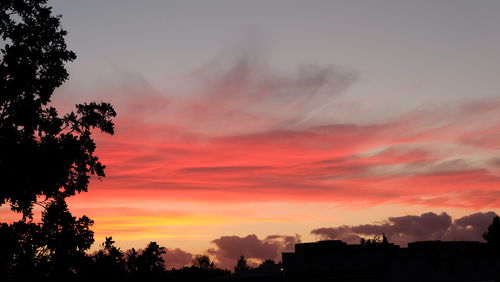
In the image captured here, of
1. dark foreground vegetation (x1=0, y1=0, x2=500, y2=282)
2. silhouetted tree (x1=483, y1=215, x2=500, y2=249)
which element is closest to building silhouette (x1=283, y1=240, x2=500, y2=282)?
dark foreground vegetation (x1=0, y1=0, x2=500, y2=282)

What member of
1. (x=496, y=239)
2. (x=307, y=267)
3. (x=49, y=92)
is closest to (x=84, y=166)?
(x=49, y=92)

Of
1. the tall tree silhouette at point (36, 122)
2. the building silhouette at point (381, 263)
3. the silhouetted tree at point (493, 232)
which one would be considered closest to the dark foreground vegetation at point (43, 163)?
the tall tree silhouette at point (36, 122)

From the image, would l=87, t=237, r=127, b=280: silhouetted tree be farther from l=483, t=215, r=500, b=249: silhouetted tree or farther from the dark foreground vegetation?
l=483, t=215, r=500, b=249: silhouetted tree

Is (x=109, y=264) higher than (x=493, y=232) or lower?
lower

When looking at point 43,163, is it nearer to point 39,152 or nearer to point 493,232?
point 39,152

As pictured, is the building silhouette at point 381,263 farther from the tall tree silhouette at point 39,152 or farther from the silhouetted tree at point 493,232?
the silhouetted tree at point 493,232

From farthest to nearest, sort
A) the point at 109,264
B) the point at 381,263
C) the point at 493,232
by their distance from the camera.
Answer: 1. the point at 493,232
2. the point at 381,263
3. the point at 109,264

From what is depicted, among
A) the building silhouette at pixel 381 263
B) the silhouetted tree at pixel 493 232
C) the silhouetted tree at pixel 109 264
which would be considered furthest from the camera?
the silhouetted tree at pixel 493 232

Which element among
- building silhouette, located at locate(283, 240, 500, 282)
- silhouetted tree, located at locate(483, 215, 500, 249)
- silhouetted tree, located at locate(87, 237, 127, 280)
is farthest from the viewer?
silhouetted tree, located at locate(483, 215, 500, 249)

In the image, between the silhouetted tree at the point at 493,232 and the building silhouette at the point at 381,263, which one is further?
the silhouetted tree at the point at 493,232

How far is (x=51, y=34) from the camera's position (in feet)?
76.6

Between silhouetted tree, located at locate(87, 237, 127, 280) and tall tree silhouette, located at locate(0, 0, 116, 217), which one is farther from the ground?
tall tree silhouette, located at locate(0, 0, 116, 217)

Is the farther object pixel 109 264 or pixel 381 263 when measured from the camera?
pixel 381 263

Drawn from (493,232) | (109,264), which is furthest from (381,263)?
(493,232)
